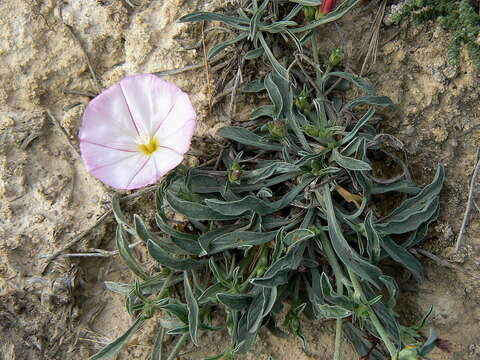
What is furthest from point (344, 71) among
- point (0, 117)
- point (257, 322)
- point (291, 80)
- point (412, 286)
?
point (0, 117)

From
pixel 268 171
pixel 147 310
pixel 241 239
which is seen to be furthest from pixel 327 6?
pixel 147 310

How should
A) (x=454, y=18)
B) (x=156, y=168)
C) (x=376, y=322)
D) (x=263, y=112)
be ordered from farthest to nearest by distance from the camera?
(x=263, y=112)
(x=454, y=18)
(x=156, y=168)
(x=376, y=322)

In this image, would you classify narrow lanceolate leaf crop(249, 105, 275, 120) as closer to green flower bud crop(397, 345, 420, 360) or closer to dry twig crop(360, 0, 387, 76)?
dry twig crop(360, 0, 387, 76)

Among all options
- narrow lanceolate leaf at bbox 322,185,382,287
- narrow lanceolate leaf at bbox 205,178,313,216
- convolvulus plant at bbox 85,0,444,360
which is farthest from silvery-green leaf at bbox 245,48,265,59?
narrow lanceolate leaf at bbox 322,185,382,287

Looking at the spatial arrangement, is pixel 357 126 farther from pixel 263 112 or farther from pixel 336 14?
pixel 336 14

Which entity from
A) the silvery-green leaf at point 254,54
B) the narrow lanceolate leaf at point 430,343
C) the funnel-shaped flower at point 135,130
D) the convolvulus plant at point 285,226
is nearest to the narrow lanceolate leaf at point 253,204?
the convolvulus plant at point 285,226

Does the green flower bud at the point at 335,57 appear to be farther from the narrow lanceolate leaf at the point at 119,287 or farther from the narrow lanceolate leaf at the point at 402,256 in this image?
the narrow lanceolate leaf at the point at 119,287
